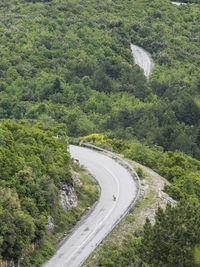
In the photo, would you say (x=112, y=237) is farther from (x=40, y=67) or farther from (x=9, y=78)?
(x=40, y=67)

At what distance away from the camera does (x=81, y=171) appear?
140ft

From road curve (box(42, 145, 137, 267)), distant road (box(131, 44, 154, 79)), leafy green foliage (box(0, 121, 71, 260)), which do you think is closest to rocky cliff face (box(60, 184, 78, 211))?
leafy green foliage (box(0, 121, 71, 260))

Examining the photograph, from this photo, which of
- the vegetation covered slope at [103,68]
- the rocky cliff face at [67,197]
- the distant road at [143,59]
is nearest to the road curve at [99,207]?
the rocky cliff face at [67,197]

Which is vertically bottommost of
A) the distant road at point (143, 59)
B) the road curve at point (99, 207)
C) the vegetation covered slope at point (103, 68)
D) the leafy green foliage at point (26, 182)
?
the distant road at point (143, 59)

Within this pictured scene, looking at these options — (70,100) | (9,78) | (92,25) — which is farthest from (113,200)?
(92,25)

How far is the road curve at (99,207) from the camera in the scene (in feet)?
94.7

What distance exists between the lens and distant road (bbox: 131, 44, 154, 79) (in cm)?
10604

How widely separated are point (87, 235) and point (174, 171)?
18141 millimetres

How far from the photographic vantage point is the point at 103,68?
92812 millimetres

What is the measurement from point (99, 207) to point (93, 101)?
153ft

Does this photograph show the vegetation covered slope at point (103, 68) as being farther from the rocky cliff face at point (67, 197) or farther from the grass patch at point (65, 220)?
the rocky cliff face at point (67, 197)

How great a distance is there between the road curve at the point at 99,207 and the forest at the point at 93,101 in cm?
167

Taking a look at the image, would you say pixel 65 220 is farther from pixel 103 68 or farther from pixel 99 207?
pixel 103 68

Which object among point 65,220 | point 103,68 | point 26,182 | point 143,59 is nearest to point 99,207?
point 65,220
